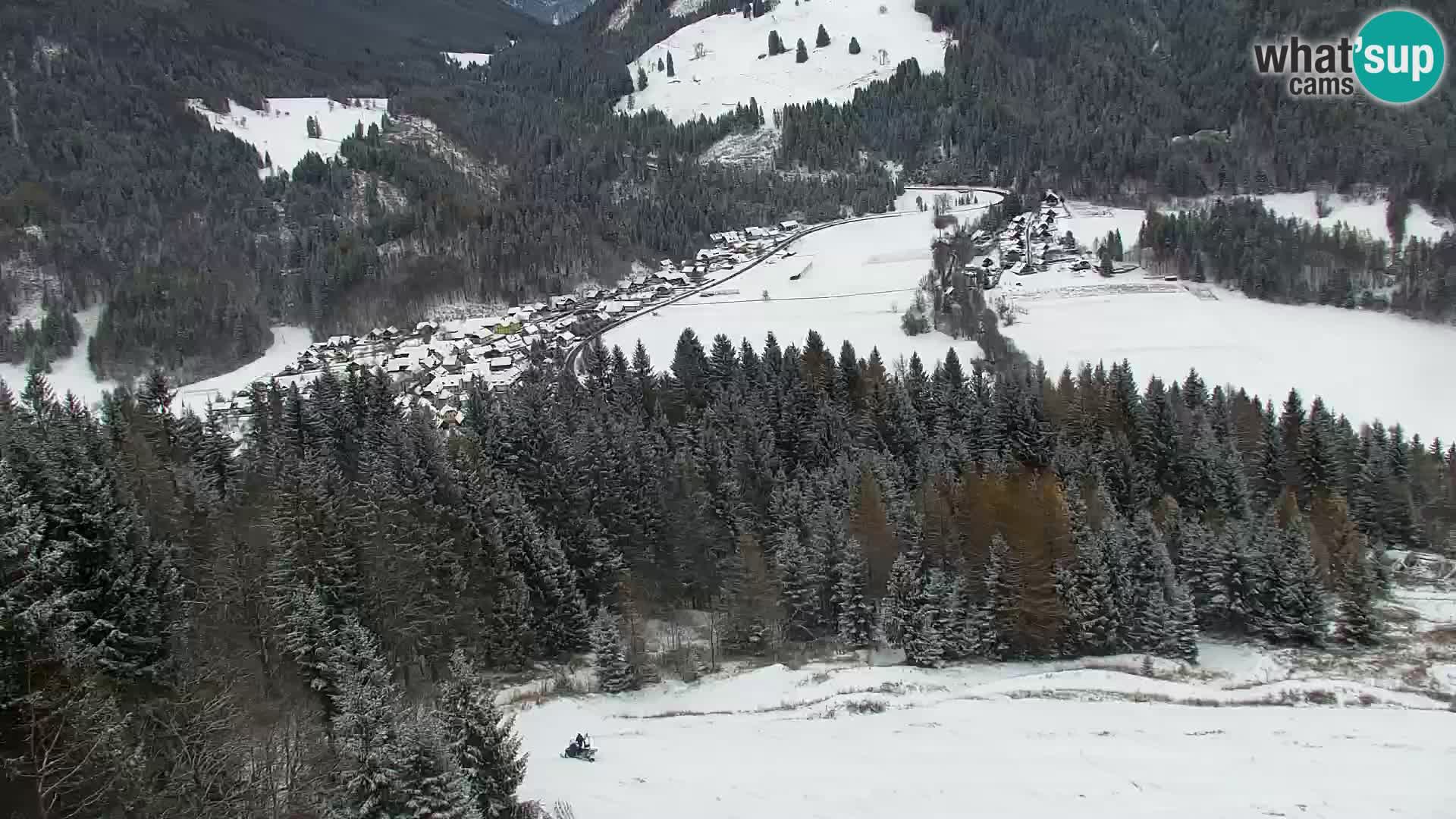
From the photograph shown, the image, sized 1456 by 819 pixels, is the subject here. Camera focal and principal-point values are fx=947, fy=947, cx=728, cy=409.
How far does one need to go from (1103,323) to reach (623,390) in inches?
2286

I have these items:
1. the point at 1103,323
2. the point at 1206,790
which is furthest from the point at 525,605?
the point at 1103,323

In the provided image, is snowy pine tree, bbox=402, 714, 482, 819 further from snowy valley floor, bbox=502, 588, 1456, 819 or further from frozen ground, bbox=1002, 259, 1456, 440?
frozen ground, bbox=1002, 259, 1456, 440

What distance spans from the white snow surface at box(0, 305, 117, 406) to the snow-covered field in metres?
58.4

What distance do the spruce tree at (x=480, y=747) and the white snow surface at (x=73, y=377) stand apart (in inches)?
4050

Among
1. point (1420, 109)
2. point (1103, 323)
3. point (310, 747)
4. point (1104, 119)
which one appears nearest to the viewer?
point (310, 747)

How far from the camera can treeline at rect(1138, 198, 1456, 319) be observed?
338 feet

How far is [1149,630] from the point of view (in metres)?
36.2

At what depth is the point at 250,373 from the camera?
110312mm

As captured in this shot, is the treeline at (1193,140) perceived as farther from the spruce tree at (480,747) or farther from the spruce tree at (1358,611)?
the spruce tree at (480,747)

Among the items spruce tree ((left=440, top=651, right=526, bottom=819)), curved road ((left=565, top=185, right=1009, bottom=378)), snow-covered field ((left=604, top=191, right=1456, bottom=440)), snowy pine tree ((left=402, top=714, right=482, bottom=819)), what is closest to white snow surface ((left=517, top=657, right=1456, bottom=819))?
spruce tree ((left=440, top=651, right=526, bottom=819))

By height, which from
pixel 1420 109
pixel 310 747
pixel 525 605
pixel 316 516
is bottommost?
pixel 525 605

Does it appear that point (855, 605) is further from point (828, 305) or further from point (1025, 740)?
point (828, 305)

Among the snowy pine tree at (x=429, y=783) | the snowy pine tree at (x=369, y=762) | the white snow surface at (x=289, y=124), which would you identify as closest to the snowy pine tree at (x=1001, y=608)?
the snowy pine tree at (x=429, y=783)

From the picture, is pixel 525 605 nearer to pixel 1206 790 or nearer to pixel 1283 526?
pixel 1206 790
